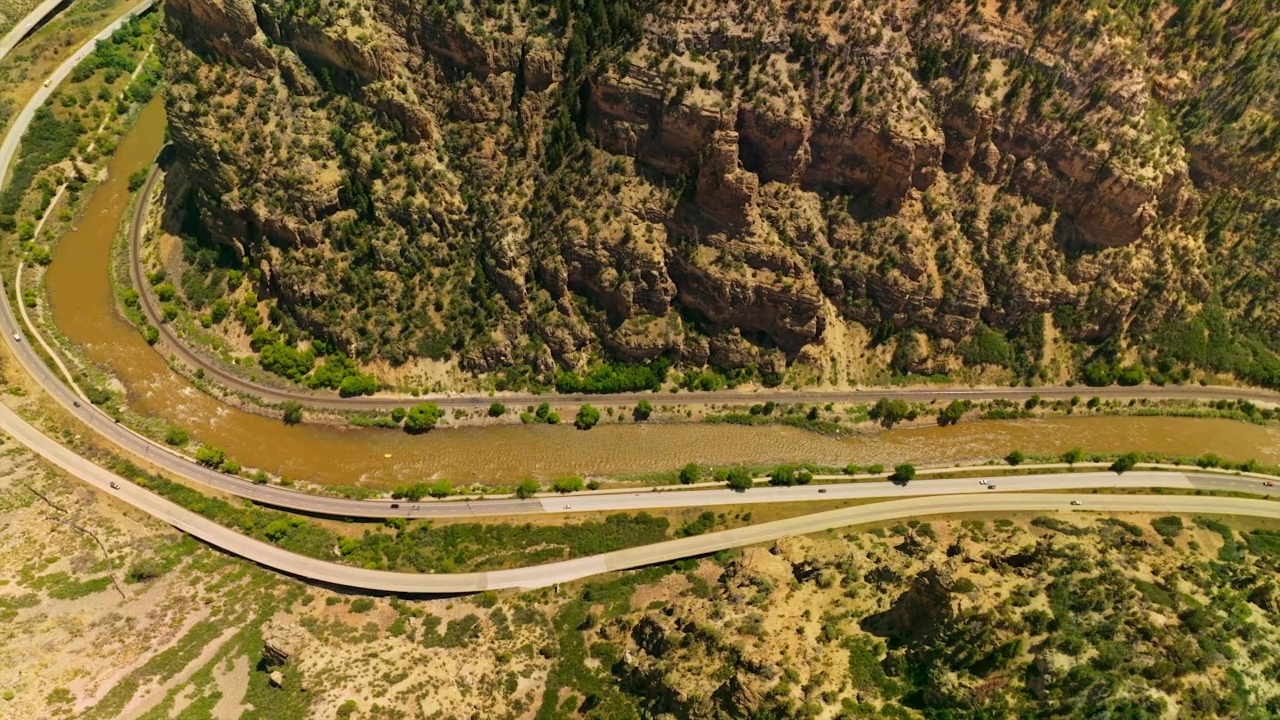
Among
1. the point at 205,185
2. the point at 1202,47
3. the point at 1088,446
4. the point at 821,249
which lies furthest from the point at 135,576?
the point at 1202,47

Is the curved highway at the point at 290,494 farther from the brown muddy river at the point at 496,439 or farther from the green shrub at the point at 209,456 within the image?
the brown muddy river at the point at 496,439

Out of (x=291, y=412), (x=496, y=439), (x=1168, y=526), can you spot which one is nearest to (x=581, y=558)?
(x=496, y=439)

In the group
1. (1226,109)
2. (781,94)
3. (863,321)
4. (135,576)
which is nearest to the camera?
(135,576)

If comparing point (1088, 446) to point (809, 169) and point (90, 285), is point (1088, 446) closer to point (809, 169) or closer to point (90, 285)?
point (809, 169)

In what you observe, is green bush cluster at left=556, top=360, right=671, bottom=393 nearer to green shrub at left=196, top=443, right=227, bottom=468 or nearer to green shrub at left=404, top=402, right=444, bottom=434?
green shrub at left=404, top=402, right=444, bottom=434

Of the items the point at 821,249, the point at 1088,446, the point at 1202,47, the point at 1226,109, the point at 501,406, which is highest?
the point at 1202,47

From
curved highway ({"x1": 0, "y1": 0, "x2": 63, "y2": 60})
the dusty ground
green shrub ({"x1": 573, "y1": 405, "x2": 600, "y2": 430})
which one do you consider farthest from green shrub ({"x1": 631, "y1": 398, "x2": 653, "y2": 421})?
curved highway ({"x1": 0, "y1": 0, "x2": 63, "y2": 60})

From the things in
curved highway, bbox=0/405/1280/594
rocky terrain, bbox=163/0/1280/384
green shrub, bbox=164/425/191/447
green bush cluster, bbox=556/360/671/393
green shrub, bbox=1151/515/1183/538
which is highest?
rocky terrain, bbox=163/0/1280/384
